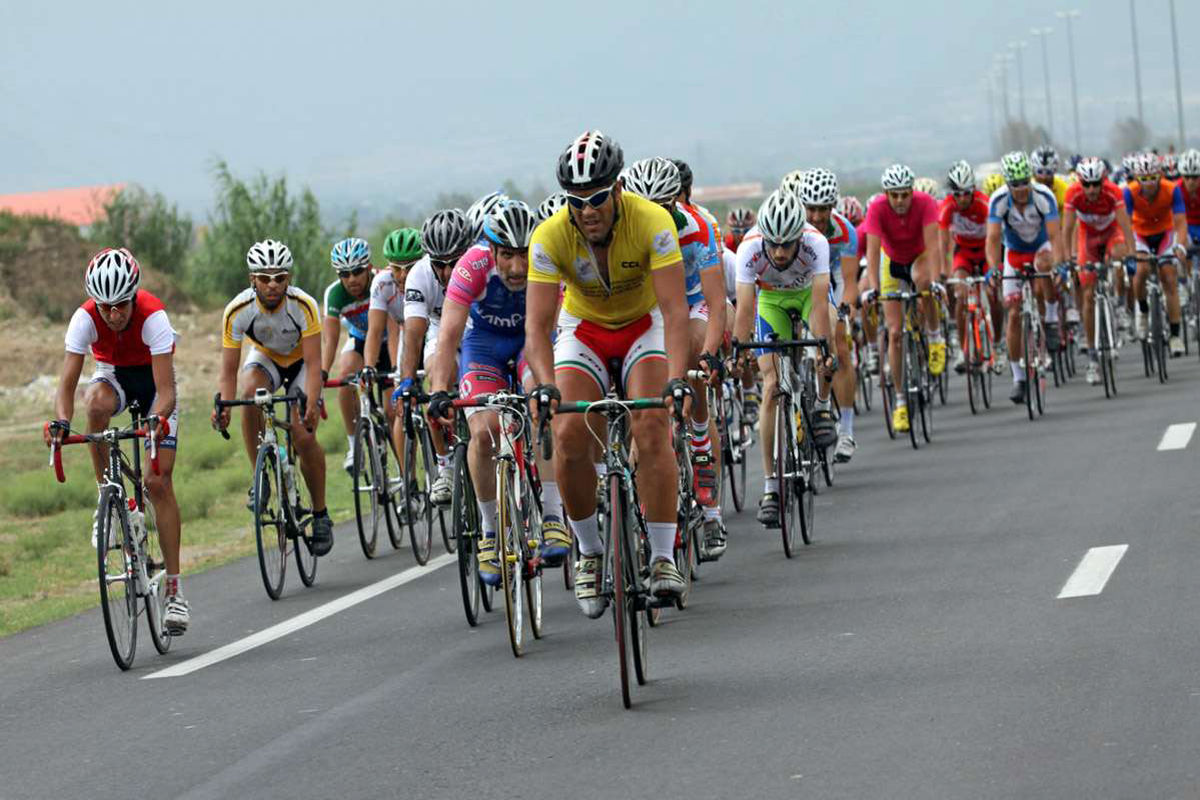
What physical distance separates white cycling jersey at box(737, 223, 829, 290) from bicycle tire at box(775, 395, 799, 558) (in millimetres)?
1211

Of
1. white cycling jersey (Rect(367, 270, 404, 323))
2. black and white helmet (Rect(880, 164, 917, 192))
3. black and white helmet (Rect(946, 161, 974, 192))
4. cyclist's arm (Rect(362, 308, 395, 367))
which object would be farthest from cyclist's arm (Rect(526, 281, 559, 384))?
black and white helmet (Rect(946, 161, 974, 192))

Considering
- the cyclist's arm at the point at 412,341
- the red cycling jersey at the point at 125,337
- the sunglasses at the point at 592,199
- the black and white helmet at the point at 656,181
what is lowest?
the cyclist's arm at the point at 412,341

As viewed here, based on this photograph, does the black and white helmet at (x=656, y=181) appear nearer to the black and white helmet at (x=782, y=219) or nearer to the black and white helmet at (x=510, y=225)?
the black and white helmet at (x=782, y=219)

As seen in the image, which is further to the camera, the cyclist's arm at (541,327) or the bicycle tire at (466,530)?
the bicycle tire at (466,530)

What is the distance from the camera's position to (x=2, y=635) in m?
13.6

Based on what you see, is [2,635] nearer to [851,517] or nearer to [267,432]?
[267,432]

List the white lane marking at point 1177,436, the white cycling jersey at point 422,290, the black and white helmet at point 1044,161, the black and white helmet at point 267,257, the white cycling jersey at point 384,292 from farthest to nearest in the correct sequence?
the black and white helmet at point 1044,161 → the white lane marking at point 1177,436 → the white cycling jersey at point 384,292 → the black and white helmet at point 267,257 → the white cycling jersey at point 422,290

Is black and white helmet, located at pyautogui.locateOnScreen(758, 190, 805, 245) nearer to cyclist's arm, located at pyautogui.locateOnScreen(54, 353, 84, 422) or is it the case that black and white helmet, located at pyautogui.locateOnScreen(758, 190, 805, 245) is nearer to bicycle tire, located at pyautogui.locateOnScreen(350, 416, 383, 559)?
bicycle tire, located at pyautogui.locateOnScreen(350, 416, 383, 559)

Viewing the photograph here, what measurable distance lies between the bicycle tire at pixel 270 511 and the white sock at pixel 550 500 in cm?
261

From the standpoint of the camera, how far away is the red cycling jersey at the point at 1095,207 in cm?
2303

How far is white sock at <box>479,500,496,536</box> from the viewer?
11633 millimetres

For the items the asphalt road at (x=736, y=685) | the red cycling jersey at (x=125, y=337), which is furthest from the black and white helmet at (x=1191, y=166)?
the red cycling jersey at (x=125, y=337)

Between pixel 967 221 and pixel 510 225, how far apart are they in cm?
1141

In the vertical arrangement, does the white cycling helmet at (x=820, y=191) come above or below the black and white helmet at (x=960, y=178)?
below
